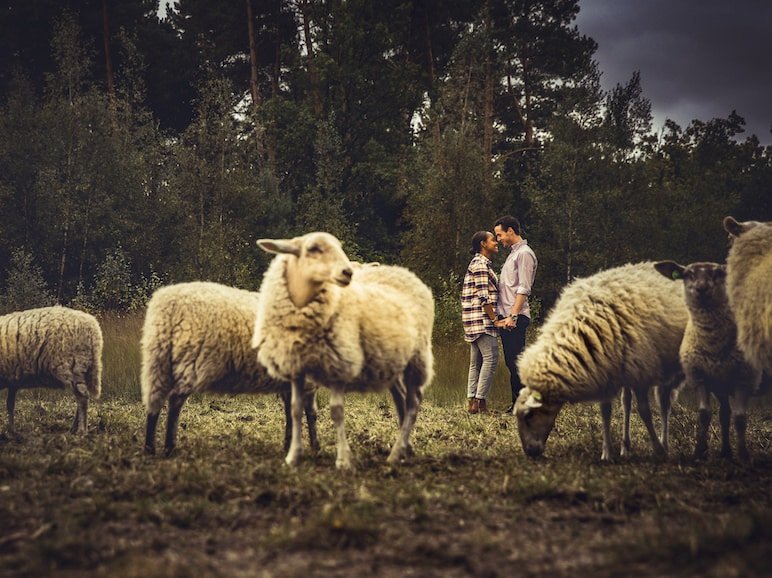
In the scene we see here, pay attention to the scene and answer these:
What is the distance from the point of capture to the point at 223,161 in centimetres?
2530

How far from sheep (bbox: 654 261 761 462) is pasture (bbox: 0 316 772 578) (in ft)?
1.66

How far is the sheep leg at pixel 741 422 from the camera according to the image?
25.0 ft

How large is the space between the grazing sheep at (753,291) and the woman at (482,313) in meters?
4.16

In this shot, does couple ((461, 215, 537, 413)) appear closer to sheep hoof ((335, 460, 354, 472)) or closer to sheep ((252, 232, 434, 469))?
sheep ((252, 232, 434, 469))

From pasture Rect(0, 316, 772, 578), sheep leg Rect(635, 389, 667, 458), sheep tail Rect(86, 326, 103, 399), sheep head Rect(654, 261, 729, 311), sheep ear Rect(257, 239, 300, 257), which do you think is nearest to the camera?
pasture Rect(0, 316, 772, 578)

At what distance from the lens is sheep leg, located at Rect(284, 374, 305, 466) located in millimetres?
7129

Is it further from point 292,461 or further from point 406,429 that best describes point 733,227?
point 292,461

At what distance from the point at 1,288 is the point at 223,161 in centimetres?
1134

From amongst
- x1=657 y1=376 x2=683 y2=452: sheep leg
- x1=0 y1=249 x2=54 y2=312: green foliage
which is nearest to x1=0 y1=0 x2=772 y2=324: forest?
x1=0 y1=249 x2=54 y2=312: green foliage

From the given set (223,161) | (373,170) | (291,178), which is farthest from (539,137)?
(223,161)

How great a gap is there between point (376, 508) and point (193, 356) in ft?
10.6

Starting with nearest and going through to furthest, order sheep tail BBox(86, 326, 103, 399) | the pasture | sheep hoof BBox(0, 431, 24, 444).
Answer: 1. the pasture
2. sheep hoof BBox(0, 431, 24, 444)
3. sheep tail BBox(86, 326, 103, 399)

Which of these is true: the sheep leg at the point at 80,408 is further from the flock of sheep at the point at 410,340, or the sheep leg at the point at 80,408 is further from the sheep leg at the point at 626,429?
the sheep leg at the point at 626,429

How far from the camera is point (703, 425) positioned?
7.88 m
